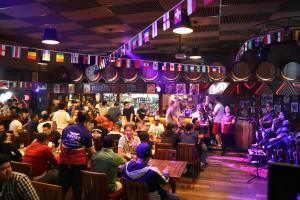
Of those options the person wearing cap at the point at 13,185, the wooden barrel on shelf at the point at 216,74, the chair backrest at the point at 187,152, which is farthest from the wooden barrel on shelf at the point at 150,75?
the person wearing cap at the point at 13,185

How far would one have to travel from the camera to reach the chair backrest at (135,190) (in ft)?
9.75

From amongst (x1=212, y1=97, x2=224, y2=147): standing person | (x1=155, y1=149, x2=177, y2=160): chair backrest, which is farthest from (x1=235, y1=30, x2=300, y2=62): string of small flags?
(x1=155, y1=149, x2=177, y2=160): chair backrest

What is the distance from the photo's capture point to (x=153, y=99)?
1116 cm

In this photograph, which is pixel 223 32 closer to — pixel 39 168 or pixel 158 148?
pixel 158 148

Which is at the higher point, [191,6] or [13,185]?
[191,6]

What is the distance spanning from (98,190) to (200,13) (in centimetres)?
436

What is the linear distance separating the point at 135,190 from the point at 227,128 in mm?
6640

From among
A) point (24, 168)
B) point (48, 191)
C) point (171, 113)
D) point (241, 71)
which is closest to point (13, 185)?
point (48, 191)

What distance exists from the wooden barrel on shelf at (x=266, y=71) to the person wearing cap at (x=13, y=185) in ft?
27.1

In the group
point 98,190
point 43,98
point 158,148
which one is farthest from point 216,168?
point 43,98

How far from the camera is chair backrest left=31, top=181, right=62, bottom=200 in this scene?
255 centimetres

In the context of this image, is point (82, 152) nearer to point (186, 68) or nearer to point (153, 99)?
point (186, 68)

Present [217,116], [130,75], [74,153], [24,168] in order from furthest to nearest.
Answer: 1. [130,75]
2. [217,116]
3. [74,153]
4. [24,168]

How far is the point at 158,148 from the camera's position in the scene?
5383 millimetres
